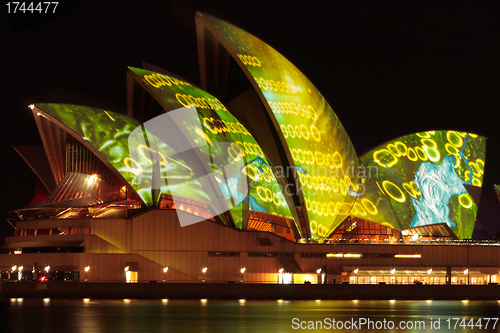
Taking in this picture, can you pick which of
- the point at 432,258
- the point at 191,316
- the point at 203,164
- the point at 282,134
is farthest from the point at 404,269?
the point at 191,316

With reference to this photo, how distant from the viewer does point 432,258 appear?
202ft

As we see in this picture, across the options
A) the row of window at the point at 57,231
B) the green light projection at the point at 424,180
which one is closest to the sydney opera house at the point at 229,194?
the row of window at the point at 57,231

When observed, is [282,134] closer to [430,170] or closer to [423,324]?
[430,170]

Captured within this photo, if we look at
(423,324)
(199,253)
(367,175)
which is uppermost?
(367,175)

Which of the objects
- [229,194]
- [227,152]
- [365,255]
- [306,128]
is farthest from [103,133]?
[365,255]

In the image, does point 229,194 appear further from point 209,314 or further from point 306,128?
point 209,314

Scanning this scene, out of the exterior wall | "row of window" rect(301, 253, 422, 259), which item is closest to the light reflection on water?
the exterior wall

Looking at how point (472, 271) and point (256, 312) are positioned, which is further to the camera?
point (472, 271)

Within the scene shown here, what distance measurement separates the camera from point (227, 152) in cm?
5812

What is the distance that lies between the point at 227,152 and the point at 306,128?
741 cm

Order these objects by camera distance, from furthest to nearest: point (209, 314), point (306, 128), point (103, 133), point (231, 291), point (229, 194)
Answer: point (306, 128)
point (229, 194)
point (103, 133)
point (231, 291)
point (209, 314)

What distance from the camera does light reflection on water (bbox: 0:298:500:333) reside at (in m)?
34.6

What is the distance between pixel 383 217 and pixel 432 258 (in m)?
5.23

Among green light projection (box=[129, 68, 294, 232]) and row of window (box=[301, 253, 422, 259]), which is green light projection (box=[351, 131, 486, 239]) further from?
green light projection (box=[129, 68, 294, 232])
